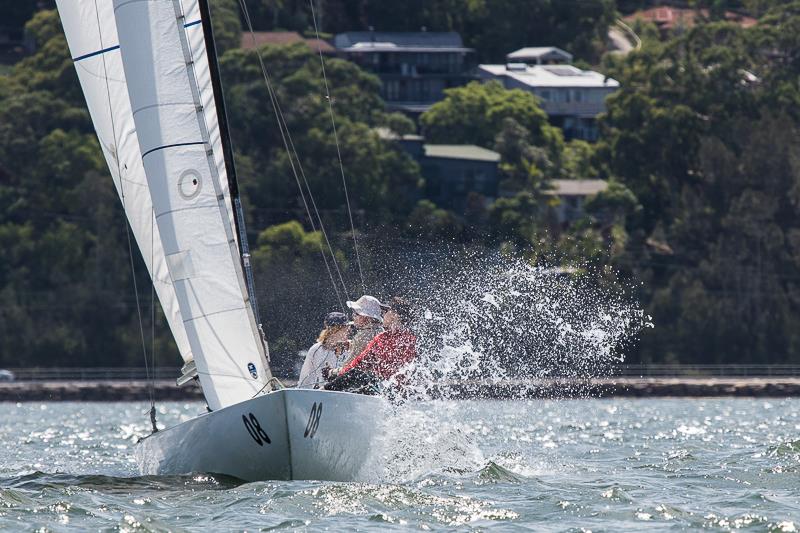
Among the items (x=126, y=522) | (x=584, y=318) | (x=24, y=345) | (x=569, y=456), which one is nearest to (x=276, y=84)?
(x=24, y=345)

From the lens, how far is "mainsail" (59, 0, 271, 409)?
16016 mm

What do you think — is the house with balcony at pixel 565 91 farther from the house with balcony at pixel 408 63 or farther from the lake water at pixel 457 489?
the lake water at pixel 457 489

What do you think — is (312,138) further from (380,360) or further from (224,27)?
(380,360)

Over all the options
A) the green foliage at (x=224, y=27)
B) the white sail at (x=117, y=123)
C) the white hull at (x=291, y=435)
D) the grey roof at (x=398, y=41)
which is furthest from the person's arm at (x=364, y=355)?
the grey roof at (x=398, y=41)

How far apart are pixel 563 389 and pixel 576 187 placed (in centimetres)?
2672

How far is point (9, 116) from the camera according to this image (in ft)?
213

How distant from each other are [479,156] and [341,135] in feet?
25.5

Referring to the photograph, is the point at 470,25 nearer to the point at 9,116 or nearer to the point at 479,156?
the point at 479,156

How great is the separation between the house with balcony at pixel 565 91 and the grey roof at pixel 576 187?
16232 millimetres

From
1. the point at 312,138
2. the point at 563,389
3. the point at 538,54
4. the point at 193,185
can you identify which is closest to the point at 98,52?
the point at 193,185

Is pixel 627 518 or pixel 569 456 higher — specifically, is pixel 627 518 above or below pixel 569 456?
above

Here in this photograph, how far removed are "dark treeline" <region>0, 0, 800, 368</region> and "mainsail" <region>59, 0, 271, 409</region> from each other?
33390 mm

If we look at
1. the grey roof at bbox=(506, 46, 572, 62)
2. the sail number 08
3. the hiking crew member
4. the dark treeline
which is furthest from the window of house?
the sail number 08

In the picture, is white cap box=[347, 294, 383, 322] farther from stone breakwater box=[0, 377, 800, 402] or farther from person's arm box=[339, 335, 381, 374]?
stone breakwater box=[0, 377, 800, 402]
